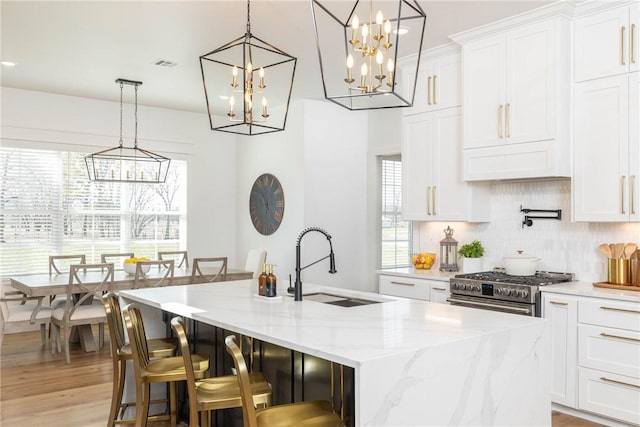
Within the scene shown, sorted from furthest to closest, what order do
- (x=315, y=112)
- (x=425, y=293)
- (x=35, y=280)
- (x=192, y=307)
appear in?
(x=315, y=112)
(x=35, y=280)
(x=425, y=293)
(x=192, y=307)

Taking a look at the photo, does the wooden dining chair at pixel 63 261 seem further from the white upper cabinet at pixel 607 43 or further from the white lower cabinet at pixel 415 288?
the white upper cabinet at pixel 607 43

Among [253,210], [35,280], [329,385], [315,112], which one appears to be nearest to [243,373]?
[329,385]

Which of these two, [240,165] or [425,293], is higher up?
[240,165]

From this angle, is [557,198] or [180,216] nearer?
[557,198]

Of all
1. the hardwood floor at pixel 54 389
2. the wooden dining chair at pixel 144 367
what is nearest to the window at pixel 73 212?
the hardwood floor at pixel 54 389

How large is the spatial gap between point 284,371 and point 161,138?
5.50m

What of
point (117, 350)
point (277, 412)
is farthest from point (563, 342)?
point (117, 350)

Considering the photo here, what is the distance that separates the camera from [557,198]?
170 inches

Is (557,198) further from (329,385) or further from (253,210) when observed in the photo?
(253,210)

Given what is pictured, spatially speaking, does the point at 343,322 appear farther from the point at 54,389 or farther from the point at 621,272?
the point at 54,389

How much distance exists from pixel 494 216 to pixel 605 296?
140 centimetres

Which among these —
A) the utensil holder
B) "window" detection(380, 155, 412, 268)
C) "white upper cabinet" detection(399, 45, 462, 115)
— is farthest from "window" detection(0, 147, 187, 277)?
the utensil holder

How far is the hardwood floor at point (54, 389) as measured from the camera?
12.0 ft

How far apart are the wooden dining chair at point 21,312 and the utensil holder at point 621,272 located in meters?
4.91
